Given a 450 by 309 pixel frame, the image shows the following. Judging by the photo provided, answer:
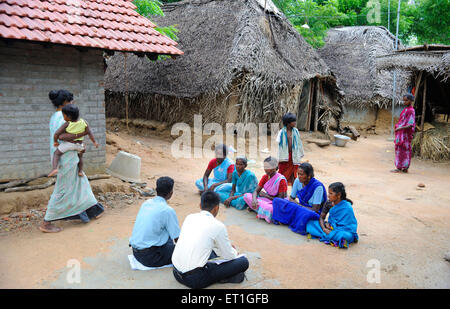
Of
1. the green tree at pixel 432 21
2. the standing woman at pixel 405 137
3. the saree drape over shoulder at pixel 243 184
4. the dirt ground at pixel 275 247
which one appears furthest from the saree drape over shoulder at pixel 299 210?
the green tree at pixel 432 21

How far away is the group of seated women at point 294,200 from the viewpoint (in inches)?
172

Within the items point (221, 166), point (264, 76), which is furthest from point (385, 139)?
point (221, 166)

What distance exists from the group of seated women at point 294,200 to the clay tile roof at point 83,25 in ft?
7.64

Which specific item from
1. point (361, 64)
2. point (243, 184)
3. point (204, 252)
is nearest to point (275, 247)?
point (204, 252)

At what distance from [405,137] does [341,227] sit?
5585 millimetres

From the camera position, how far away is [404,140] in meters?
8.94

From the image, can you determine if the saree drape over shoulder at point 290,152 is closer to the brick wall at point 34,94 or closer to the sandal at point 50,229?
the brick wall at point 34,94

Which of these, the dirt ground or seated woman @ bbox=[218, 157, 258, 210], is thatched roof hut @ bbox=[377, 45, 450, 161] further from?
seated woman @ bbox=[218, 157, 258, 210]

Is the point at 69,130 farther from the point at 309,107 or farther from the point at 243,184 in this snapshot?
the point at 309,107

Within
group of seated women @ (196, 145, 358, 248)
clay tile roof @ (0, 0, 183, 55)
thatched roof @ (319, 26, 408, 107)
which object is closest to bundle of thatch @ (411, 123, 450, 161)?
thatched roof @ (319, 26, 408, 107)

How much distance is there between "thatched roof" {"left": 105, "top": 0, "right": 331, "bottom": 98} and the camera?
35.5 ft

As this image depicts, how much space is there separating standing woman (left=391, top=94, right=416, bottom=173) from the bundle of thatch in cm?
198
